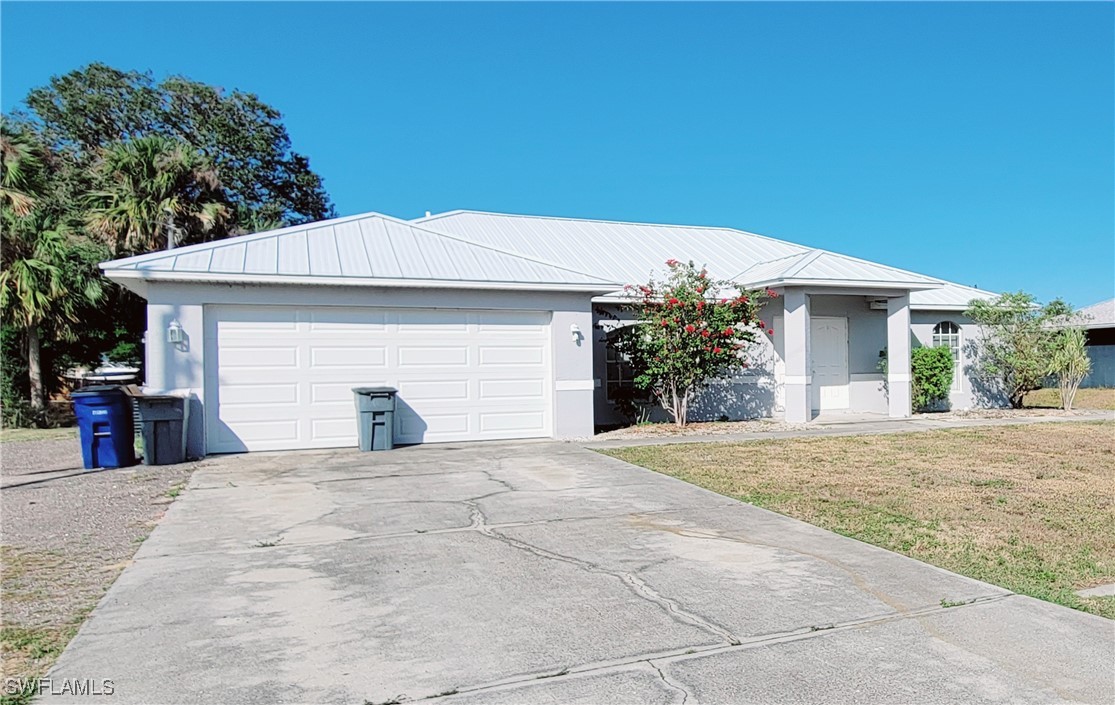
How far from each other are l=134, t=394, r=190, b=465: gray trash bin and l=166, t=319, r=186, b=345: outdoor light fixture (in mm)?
960

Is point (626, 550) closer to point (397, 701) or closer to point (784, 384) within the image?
point (397, 701)

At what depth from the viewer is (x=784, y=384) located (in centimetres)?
1645

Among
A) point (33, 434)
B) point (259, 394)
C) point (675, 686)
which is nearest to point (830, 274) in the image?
point (259, 394)

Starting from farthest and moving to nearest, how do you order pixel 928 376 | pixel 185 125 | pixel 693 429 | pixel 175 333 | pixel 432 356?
pixel 185 125 → pixel 928 376 → pixel 693 429 → pixel 432 356 → pixel 175 333

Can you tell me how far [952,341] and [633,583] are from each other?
17.6 metres

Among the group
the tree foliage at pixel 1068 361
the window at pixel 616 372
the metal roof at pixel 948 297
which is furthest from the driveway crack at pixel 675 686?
the tree foliage at pixel 1068 361

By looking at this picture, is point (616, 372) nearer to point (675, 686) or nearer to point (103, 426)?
point (103, 426)

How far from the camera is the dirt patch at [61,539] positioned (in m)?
4.33

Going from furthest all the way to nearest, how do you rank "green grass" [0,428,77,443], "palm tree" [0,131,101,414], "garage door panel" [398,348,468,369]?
"palm tree" [0,131,101,414] < "green grass" [0,428,77,443] < "garage door panel" [398,348,468,369]

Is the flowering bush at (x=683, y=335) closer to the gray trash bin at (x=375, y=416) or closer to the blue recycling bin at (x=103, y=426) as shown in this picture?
the gray trash bin at (x=375, y=416)

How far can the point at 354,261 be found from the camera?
13.1 meters

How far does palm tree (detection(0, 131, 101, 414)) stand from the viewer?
683 inches

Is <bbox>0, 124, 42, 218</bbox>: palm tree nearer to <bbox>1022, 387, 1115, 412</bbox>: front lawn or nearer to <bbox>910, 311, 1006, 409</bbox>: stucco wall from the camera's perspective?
<bbox>910, 311, 1006, 409</bbox>: stucco wall

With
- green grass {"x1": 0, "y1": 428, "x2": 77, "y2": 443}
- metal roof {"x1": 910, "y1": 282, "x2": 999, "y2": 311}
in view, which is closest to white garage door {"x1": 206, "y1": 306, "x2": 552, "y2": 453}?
green grass {"x1": 0, "y1": 428, "x2": 77, "y2": 443}
